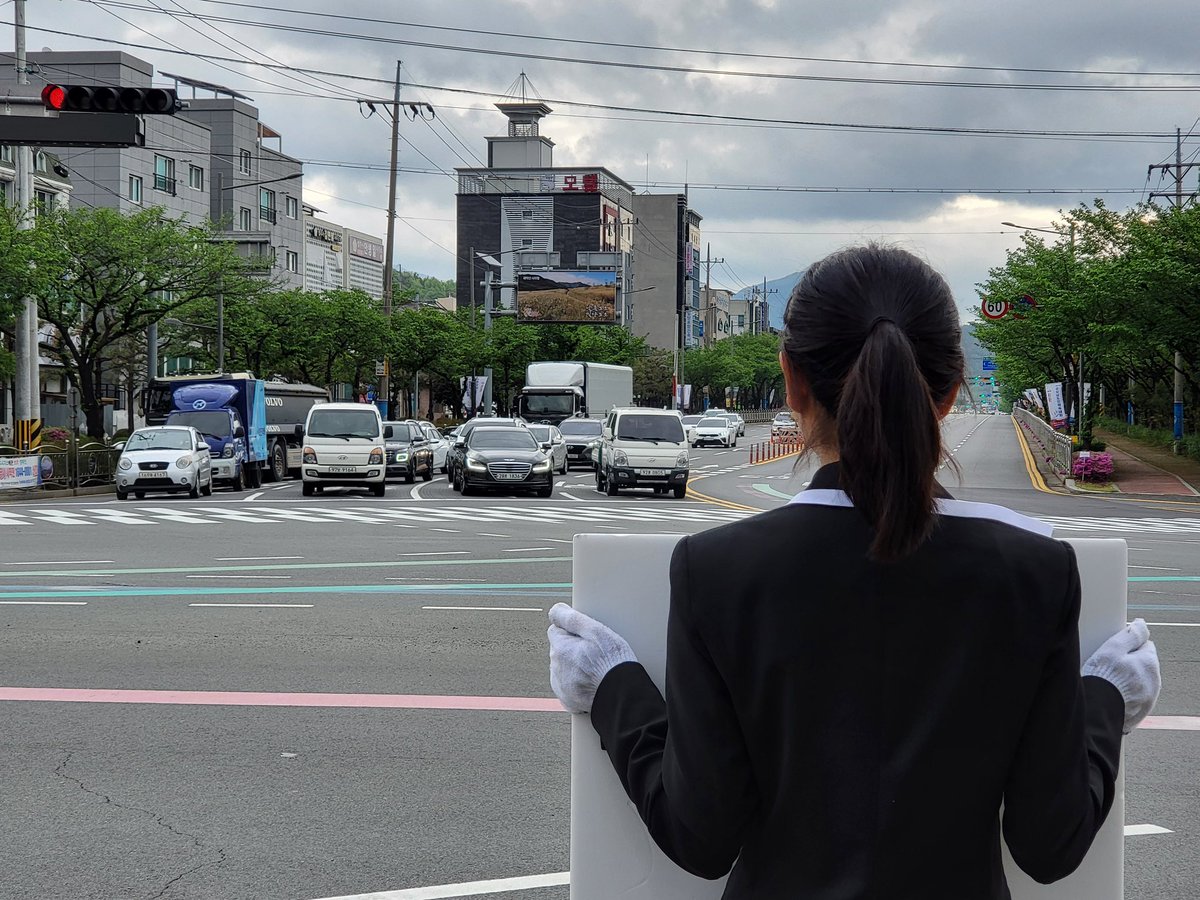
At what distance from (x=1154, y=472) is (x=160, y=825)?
4018cm

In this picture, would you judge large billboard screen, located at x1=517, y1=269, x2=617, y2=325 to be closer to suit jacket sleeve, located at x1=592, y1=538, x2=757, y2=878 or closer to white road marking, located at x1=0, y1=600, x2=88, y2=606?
white road marking, located at x1=0, y1=600, x2=88, y2=606

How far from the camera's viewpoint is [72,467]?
32.8m

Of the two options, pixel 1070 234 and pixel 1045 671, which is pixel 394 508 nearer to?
pixel 1045 671

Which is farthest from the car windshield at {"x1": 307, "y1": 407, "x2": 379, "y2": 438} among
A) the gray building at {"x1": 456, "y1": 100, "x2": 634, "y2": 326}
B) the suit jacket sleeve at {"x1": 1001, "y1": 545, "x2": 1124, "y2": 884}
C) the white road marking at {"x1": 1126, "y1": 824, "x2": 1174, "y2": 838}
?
the gray building at {"x1": 456, "y1": 100, "x2": 634, "y2": 326}

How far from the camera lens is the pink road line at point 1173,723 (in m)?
7.01

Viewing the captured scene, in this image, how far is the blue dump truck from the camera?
113 ft

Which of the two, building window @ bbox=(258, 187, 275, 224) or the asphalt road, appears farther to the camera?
building window @ bbox=(258, 187, 275, 224)

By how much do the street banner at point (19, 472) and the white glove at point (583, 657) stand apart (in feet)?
97.9

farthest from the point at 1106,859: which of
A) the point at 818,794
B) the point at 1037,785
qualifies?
the point at 818,794

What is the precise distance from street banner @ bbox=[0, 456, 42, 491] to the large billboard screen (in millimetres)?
43235

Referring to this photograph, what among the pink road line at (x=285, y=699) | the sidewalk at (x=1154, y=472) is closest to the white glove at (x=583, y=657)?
the pink road line at (x=285, y=699)

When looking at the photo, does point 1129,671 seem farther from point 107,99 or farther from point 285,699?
point 107,99

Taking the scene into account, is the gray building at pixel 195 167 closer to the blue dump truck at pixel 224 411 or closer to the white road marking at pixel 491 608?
the blue dump truck at pixel 224 411

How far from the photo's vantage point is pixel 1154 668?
234 centimetres
